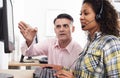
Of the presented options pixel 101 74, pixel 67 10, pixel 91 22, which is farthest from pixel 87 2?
A: pixel 67 10

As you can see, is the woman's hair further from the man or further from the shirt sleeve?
the man

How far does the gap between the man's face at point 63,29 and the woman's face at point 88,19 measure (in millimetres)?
791

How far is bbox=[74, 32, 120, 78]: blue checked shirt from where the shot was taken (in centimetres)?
103

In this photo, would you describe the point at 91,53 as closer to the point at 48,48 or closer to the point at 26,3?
the point at 48,48

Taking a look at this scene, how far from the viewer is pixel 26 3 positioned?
4129 millimetres

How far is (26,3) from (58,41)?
7.21 ft

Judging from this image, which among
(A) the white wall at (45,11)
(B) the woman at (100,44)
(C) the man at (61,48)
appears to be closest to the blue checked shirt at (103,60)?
(B) the woman at (100,44)

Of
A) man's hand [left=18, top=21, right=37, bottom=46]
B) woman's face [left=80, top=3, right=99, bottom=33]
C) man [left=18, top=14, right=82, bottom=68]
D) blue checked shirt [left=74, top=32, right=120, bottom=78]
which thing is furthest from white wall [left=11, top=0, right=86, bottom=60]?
blue checked shirt [left=74, top=32, right=120, bottom=78]

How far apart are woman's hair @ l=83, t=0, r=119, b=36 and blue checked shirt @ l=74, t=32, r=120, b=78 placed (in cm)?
10

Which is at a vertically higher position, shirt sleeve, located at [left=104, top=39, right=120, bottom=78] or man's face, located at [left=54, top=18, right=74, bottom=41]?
man's face, located at [left=54, top=18, right=74, bottom=41]

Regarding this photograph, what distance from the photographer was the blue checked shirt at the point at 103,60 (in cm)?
103

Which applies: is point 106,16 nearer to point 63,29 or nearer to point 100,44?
point 100,44

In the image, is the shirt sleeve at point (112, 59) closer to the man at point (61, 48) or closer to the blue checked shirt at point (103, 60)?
the blue checked shirt at point (103, 60)

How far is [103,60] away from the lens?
3.44ft
